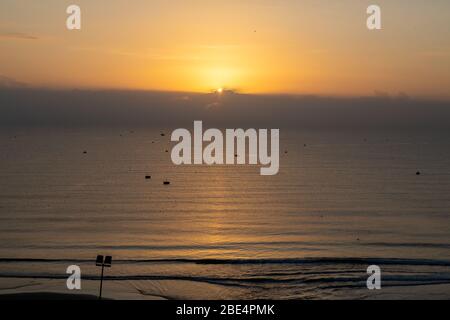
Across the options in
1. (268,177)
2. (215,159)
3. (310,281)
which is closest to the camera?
(310,281)

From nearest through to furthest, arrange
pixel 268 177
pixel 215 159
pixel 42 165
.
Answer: pixel 268 177 → pixel 42 165 → pixel 215 159

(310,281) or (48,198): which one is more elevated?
(48,198)

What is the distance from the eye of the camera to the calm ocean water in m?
37.7

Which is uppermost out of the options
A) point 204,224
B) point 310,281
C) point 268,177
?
point 268,177

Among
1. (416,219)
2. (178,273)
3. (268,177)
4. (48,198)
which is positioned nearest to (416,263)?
(178,273)

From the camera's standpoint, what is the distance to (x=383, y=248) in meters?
47.9

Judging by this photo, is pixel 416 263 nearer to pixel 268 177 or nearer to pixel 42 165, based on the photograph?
pixel 268 177

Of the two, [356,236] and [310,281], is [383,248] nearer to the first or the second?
[356,236]

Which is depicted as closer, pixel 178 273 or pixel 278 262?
pixel 178 273

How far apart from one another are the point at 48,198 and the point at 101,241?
31.6 m

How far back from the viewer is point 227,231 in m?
56.8

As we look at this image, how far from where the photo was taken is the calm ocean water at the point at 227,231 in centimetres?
3772

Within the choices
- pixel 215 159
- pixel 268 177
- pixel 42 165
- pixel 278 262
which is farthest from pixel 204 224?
pixel 215 159

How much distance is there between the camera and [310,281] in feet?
123
